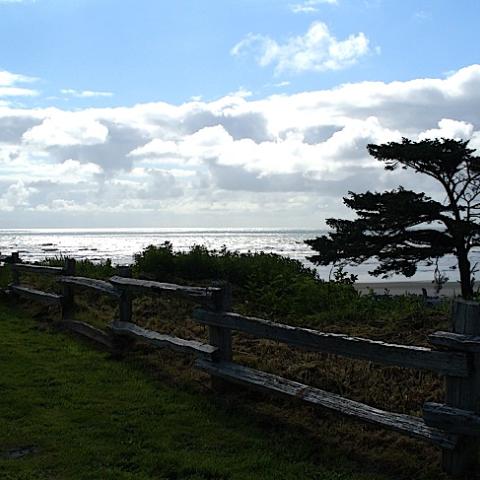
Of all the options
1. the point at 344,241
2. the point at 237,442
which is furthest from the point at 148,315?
the point at 344,241

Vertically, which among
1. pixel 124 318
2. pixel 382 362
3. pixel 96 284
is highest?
pixel 96 284

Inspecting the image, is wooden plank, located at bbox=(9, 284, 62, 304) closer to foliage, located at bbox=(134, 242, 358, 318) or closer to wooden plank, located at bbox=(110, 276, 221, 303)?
foliage, located at bbox=(134, 242, 358, 318)

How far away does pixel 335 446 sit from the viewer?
567 centimetres

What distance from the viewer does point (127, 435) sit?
5.94m

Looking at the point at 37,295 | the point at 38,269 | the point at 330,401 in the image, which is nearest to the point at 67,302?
the point at 37,295

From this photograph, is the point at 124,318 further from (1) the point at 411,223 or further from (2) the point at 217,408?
(1) the point at 411,223

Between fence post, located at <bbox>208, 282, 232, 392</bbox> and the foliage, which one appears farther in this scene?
the foliage

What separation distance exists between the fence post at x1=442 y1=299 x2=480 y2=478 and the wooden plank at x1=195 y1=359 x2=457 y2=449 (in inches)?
5.0

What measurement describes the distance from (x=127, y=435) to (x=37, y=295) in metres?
8.30

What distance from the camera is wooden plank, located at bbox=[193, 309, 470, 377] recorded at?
4902 millimetres

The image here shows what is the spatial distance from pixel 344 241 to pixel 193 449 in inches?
786

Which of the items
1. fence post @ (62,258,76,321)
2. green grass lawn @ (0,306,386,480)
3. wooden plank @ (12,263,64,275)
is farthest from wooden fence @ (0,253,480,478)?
wooden plank @ (12,263,64,275)

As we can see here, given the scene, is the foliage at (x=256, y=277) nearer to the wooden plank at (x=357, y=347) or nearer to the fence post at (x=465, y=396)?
the wooden plank at (x=357, y=347)

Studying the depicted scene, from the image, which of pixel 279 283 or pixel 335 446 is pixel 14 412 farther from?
pixel 279 283
